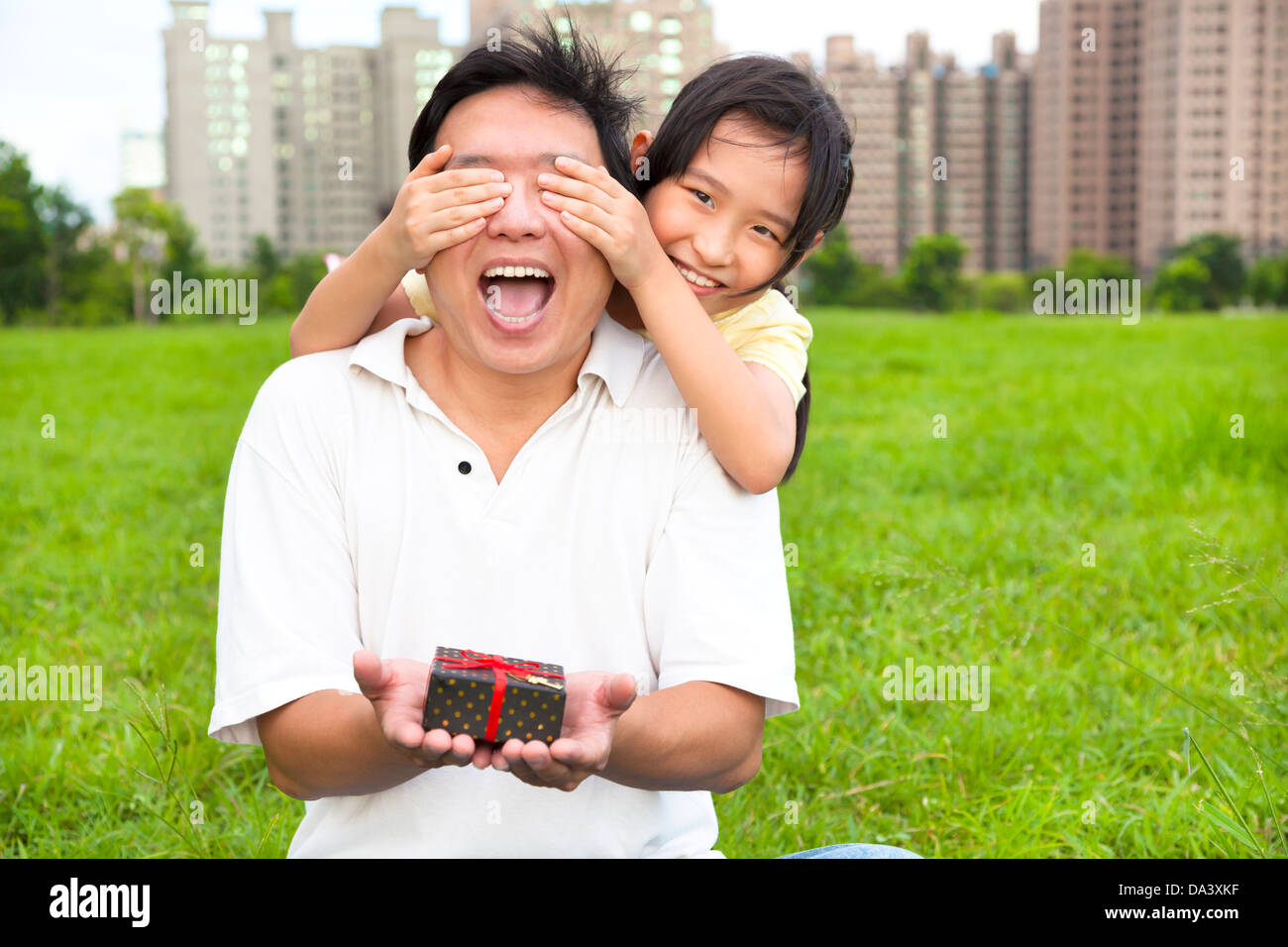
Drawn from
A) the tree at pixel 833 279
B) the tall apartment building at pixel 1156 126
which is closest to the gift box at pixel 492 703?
the tree at pixel 833 279

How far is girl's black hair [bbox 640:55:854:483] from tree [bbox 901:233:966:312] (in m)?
45.4

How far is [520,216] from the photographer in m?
1.75

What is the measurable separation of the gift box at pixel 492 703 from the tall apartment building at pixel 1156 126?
6238 cm

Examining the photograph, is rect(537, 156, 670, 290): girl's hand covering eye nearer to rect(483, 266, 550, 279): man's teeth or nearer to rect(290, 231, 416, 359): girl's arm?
rect(483, 266, 550, 279): man's teeth

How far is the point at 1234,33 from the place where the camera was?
61312 mm

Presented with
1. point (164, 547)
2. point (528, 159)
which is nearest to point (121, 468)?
point (164, 547)

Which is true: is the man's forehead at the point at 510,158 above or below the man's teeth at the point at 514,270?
above

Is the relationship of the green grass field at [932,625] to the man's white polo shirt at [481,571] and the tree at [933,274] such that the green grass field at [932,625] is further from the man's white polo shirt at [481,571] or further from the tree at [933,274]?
the tree at [933,274]

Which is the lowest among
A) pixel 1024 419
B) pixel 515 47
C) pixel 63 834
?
pixel 63 834

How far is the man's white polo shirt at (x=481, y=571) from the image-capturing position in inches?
69.0

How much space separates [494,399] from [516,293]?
0.58ft

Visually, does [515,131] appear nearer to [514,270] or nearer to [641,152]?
[514,270]
